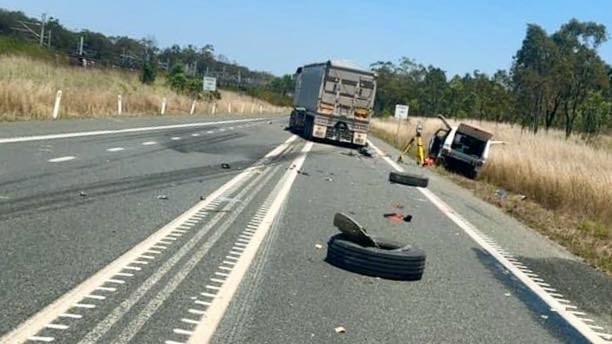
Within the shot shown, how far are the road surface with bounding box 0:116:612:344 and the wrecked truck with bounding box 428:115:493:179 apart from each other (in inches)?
399

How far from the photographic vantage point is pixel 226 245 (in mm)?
7789

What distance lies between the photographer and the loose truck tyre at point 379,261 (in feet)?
23.4

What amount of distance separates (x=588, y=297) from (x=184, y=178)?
788 cm

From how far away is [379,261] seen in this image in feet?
23.5

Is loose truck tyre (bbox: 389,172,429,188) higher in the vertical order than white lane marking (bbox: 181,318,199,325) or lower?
lower

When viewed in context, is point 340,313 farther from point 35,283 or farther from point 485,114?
point 485,114

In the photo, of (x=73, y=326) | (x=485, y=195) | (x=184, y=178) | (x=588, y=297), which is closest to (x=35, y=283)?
(x=73, y=326)

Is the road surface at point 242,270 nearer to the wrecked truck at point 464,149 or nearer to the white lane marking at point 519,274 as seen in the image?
the white lane marking at point 519,274

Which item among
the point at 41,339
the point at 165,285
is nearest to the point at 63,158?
the point at 165,285

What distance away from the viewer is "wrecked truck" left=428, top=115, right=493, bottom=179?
24188 millimetres

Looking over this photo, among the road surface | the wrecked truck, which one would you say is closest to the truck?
the wrecked truck

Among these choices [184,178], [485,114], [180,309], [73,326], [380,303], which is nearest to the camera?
[73,326]

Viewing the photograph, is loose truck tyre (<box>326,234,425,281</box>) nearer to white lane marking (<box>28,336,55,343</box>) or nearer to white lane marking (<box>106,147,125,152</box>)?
white lane marking (<box>28,336,55,343</box>)

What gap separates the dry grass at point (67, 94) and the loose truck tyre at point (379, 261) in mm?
18956
